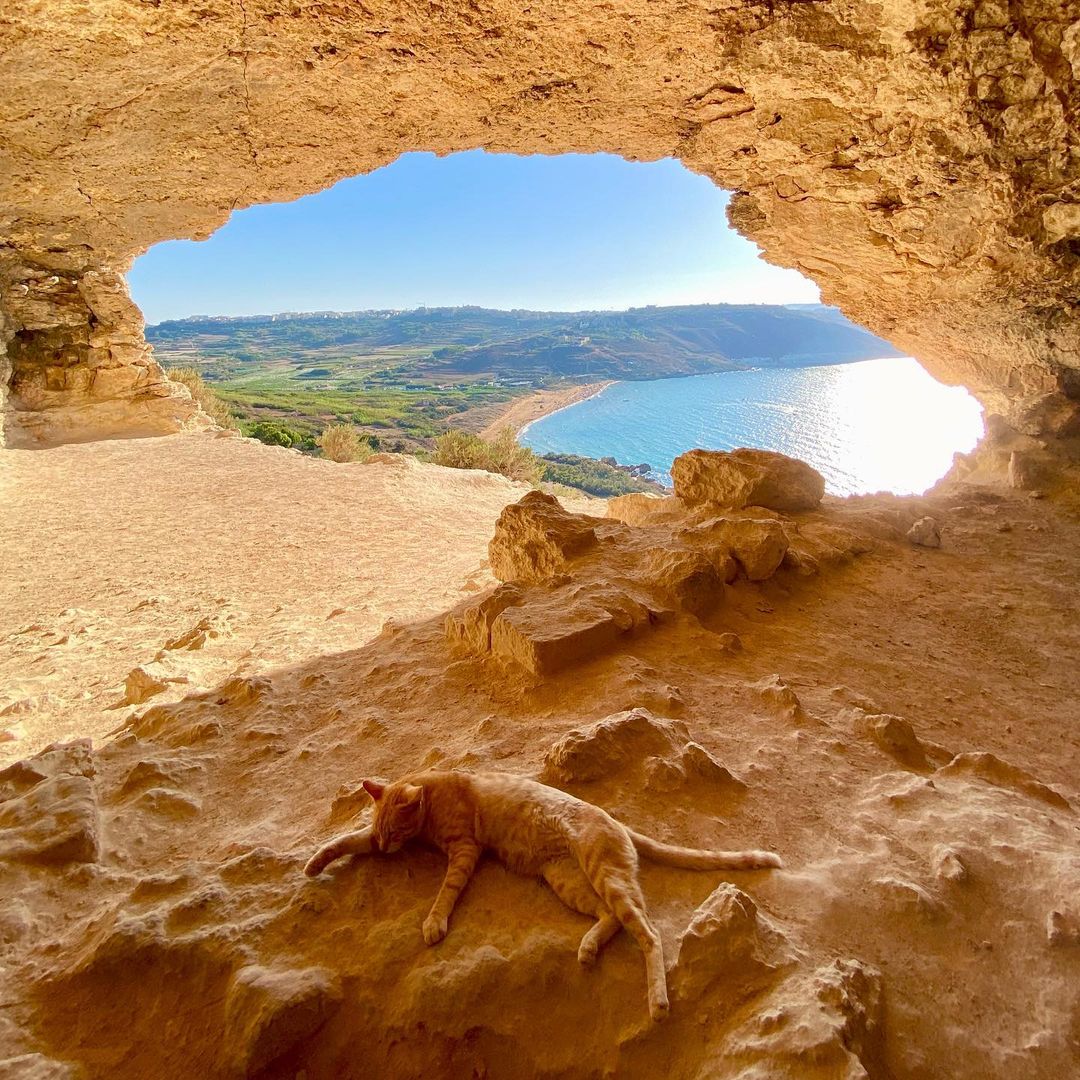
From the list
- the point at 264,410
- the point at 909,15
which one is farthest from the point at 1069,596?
the point at 264,410

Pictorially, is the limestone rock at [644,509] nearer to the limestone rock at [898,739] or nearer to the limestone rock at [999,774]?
the limestone rock at [898,739]

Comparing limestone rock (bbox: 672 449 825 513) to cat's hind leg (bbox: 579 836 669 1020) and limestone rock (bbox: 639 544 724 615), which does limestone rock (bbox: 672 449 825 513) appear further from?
cat's hind leg (bbox: 579 836 669 1020)

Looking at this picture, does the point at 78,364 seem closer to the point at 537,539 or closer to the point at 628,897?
the point at 537,539

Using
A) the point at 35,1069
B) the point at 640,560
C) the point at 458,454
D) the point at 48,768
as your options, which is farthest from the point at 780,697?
the point at 458,454

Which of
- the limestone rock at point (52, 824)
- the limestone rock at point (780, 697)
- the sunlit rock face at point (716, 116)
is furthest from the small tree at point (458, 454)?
the limestone rock at point (52, 824)

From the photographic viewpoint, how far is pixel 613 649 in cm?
364

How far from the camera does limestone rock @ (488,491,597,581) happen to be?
191 inches

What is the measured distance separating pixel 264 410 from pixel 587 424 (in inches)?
702

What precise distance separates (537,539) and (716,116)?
4469 millimetres

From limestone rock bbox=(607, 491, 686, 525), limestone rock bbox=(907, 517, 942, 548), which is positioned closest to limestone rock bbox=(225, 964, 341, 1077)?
limestone rock bbox=(607, 491, 686, 525)

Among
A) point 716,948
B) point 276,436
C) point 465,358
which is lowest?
point 716,948

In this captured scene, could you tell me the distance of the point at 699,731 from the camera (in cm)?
283

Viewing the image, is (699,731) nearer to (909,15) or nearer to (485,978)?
(485,978)

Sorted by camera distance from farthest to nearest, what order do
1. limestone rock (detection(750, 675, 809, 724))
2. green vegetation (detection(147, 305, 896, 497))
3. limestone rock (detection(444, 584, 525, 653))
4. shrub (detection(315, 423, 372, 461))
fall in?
1. green vegetation (detection(147, 305, 896, 497))
2. shrub (detection(315, 423, 372, 461))
3. limestone rock (detection(444, 584, 525, 653))
4. limestone rock (detection(750, 675, 809, 724))
